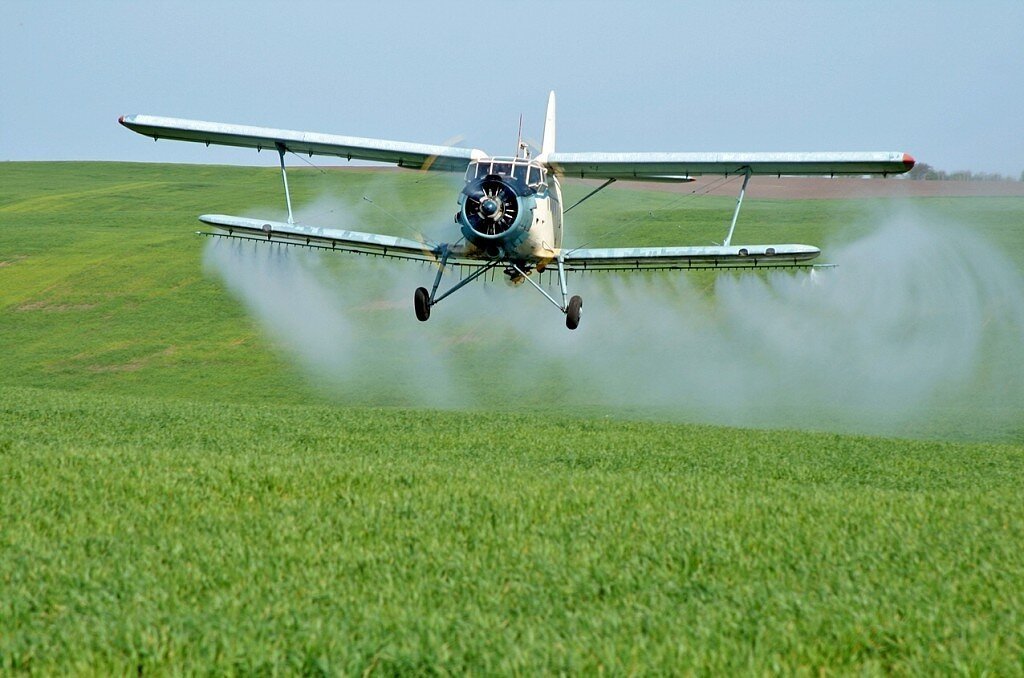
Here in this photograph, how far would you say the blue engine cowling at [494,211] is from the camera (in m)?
24.2

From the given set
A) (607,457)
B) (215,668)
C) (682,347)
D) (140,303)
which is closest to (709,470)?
(607,457)

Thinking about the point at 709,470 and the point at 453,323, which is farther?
the point at 453,323

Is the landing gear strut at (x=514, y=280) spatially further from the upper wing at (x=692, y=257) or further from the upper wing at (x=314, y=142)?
the upper wing at (x=314, y=142)

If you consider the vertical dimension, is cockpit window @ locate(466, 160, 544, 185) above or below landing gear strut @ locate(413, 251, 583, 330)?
above

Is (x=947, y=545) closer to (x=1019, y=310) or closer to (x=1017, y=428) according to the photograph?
(x=1017, y=428)

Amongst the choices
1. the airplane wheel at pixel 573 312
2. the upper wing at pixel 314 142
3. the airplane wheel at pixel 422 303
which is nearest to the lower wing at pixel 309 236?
the airplane wheel at pixel 422 303

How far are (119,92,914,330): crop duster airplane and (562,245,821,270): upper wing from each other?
1.0 inches

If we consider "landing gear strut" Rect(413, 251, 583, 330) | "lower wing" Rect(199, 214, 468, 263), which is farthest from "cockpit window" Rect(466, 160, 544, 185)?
"lower wing" Rect(199, 214, 468, 263)

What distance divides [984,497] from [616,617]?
7.48m

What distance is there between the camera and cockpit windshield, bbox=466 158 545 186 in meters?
24.8

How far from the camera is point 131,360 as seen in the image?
172 feet

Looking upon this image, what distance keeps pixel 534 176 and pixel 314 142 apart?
6.50 m

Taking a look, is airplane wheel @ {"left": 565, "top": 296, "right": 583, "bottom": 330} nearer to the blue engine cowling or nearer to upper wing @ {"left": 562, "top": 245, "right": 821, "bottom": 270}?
upper wing @ {"left": 562, "top": 245, "right": 821, "bottom": 270}

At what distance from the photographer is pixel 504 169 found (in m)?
24.9
